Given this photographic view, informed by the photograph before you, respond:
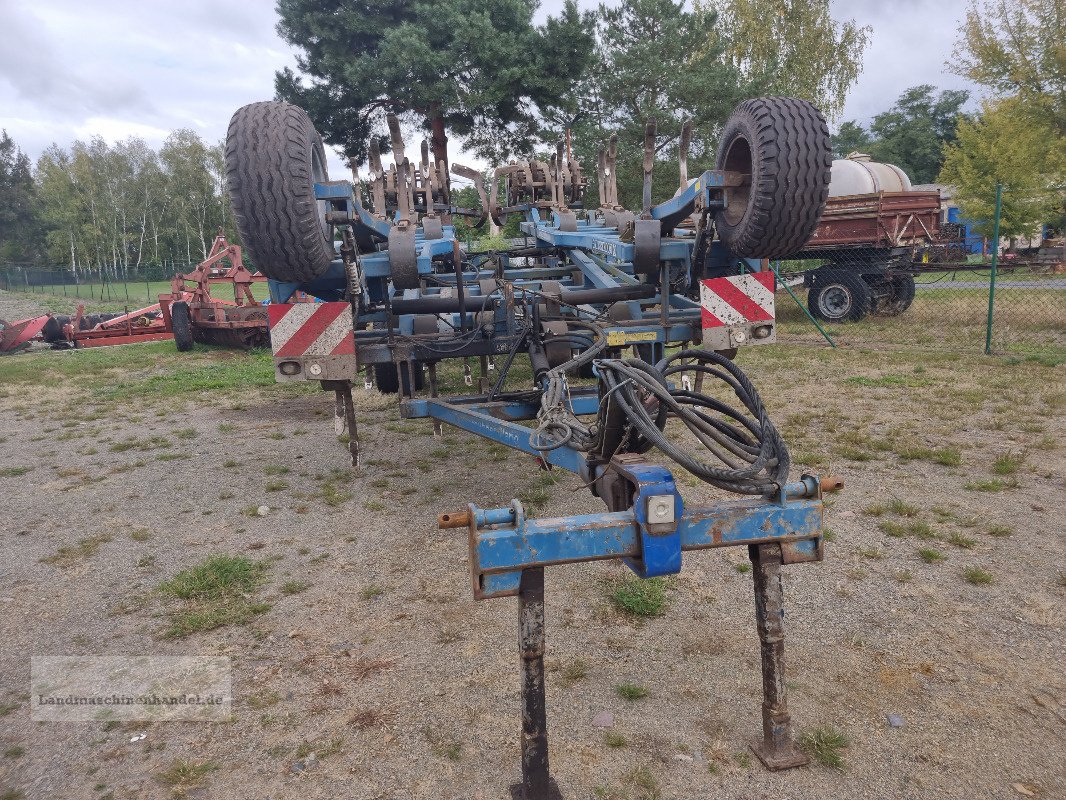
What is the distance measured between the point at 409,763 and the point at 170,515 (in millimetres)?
2896

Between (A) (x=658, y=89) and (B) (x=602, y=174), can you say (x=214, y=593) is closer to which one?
(B) (x=602, y=174)

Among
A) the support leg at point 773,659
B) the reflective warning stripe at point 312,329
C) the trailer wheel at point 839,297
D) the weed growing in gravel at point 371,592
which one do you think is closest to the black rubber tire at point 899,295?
the trailer wheel at point 839,297

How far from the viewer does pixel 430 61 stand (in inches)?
641

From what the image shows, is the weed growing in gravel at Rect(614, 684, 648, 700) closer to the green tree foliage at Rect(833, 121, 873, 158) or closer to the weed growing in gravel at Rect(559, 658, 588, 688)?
the weed growing in gravel at Rect(559, 658, 588, 688)

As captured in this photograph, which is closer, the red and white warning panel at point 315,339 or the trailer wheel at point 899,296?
the red and white warning panel at point 315,339

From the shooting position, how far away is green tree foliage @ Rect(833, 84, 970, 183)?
Answer: 48844 mm

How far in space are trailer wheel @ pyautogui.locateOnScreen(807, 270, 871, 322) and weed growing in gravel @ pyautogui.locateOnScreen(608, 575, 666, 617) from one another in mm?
10430

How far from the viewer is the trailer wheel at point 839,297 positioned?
12.0 meters

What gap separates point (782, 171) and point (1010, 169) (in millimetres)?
18349

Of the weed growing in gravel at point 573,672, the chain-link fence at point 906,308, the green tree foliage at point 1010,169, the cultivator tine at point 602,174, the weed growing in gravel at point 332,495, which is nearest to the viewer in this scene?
the weed growing in gravel at point 573,672

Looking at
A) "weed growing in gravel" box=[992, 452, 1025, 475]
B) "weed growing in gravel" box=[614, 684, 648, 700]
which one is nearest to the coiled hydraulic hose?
"weed growing in gravel" box=[614, 684, 648, 700]

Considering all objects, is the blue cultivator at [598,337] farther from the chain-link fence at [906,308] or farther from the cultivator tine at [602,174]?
the chain-link fence at [906,308]

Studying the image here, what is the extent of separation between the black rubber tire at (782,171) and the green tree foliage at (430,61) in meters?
14.6

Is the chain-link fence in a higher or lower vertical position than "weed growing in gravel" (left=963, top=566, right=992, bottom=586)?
higher
